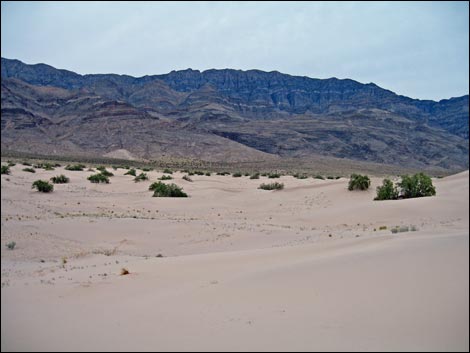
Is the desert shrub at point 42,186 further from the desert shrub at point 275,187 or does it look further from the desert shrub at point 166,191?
the desert shrub at point 275,187

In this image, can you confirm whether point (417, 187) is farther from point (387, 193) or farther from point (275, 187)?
point (275, 187)

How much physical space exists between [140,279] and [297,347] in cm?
389

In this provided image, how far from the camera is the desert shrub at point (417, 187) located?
66.1 ft

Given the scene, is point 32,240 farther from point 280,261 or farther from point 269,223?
point 269,223

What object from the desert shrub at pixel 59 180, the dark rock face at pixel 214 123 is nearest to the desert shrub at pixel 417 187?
the desert shrub at pixel 59 180

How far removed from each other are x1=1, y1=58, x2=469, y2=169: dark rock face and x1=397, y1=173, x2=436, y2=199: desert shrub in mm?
60256

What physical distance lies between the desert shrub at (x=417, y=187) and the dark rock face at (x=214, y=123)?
6026 cm

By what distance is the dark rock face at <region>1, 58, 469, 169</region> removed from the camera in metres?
93.0

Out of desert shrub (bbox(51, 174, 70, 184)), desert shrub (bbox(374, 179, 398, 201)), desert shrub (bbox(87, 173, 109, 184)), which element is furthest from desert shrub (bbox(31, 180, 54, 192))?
desert shrub (bbox(374, 179, 398, 201))

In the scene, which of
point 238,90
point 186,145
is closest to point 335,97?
point 238,90

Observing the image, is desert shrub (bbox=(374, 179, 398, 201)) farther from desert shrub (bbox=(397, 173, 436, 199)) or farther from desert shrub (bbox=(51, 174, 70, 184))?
desert shrub (bbox=(51, 174, 70, 184))

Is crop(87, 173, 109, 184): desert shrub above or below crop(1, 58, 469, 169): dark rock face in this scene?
below

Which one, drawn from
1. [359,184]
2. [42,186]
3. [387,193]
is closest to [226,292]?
[387,193]

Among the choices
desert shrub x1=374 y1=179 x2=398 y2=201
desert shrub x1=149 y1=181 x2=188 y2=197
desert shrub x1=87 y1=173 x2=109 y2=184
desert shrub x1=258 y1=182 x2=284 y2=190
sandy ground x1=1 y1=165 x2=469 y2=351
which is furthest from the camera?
desert shrub x1=87 y1=173 x2=109 y2=184
